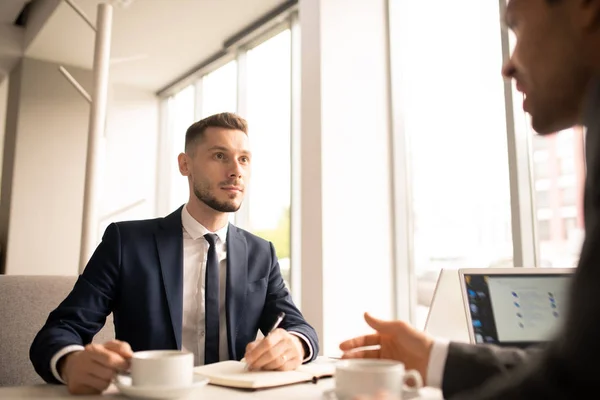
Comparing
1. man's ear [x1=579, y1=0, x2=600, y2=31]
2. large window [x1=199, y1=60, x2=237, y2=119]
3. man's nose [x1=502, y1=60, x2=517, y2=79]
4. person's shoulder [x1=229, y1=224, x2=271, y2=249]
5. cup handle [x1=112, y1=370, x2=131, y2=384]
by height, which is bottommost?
cup handle [x1=112, y1=370, x2=131, y2=384]

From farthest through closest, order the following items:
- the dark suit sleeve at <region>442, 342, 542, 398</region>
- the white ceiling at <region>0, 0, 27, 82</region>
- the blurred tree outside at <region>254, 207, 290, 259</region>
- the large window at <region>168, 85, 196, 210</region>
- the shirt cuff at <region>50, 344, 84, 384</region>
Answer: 1. the large window at <region>168, 85, 196, 210</region>
2. the white ceiling at <region>0, 0, 27, 82</region>
3. the blurred tree outside at <region>254, 207, 290, 259</region>
4. the shirt cuff at <region>50, 344, 84, 384</region>
5. the dark suit sleeve at <region>442, 342, 542, 398</region>

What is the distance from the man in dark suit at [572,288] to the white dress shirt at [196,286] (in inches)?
21.1

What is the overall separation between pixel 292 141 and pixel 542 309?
2788 mm

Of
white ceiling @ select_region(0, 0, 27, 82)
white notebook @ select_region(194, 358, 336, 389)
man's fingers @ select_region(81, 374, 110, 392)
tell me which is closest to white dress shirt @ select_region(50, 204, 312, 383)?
white notebook @ select_region(194, 358, 336, 389)

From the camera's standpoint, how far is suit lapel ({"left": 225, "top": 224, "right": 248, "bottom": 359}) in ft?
4.76

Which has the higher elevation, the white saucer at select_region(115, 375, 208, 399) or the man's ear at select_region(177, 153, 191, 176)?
the man's ear at select_region(177, 153, 191, 176)

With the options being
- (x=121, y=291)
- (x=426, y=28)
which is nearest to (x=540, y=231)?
(x=426, y=28)

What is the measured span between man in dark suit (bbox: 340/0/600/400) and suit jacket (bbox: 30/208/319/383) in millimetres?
514

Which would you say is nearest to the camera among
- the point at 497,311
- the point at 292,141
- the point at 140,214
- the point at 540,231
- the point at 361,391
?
the point at 361,391

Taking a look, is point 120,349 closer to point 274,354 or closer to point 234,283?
point 274,354

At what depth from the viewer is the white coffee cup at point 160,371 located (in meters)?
0.86

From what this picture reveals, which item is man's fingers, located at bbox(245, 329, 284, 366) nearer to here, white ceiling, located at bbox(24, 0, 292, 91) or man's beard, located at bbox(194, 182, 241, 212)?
man's beard, located at bbox(194, 182, 241, 212)

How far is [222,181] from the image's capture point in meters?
1.64

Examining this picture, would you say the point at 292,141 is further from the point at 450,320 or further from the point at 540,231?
the point at 450,320
